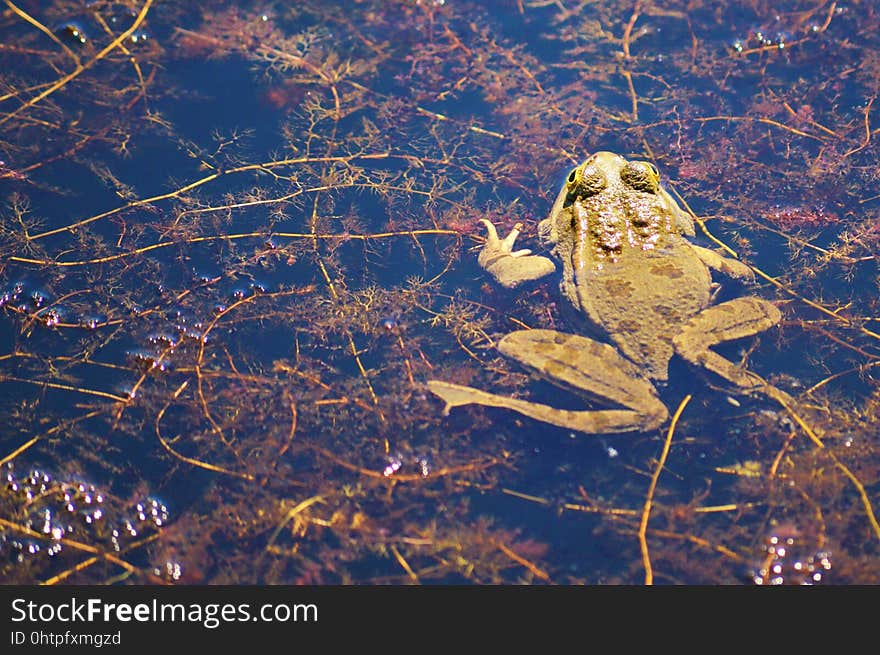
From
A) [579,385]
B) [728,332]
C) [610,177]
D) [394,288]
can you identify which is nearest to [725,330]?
[728,332]

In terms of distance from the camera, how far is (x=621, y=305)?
568 cm

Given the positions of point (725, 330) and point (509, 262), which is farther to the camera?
point (509, 262)

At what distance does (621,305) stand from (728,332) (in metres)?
0.92

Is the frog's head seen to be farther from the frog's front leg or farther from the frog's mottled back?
the frog's front leg

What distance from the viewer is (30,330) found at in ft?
18.9

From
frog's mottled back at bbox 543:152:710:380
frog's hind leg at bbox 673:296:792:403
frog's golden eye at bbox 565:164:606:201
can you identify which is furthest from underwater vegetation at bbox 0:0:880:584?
frog's golden eye at bbox 565:164:606:201

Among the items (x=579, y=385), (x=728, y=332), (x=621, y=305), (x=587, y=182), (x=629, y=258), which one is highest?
(x=587, y=182)

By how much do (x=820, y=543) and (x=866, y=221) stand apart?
3.26 meters

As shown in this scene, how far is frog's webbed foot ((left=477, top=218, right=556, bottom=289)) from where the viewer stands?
244 inches

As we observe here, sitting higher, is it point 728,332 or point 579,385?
point 728,332

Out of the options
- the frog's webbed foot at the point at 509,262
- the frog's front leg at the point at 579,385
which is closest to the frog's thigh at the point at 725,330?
the frog's front leg at the point at 579,385

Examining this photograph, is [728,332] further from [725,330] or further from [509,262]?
[509,262]

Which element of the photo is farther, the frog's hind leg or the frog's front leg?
the frog's hind leg

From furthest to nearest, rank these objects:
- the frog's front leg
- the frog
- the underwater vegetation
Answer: the frog
the frog's front leg
the underwater vegetation
